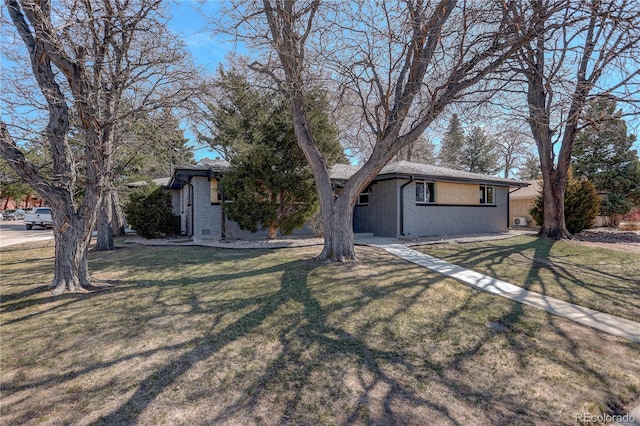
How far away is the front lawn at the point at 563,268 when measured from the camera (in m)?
5.77

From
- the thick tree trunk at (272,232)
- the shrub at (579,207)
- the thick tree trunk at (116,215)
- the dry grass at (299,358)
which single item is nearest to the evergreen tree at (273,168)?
the thick tree trunk at (272,232)

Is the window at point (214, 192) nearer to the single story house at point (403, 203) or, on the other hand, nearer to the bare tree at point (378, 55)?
the single story house at point (403, 203)

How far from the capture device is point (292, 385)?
9.66 ft

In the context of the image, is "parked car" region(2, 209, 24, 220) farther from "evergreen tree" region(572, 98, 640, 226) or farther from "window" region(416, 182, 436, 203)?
"evergreen tree" region(572, 98, 640, 226)

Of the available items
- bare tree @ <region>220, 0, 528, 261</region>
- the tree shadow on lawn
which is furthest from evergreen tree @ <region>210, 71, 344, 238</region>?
the tree shadow on lawn

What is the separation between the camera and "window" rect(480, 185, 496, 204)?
1600 cm

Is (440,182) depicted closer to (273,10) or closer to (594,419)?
(273,10)

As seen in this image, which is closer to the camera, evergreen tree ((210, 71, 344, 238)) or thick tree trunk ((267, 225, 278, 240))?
evergreen tree ((210, 71, 344, 238))

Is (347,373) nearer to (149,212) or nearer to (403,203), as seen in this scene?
(403,203)

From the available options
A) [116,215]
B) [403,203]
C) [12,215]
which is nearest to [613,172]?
[403,203]

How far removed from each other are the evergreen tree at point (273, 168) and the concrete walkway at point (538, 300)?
465 centimetres

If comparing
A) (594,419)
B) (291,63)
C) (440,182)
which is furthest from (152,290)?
(440,182)

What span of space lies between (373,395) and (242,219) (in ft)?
30.4

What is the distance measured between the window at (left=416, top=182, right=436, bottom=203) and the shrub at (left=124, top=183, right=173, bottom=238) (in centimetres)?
1080
